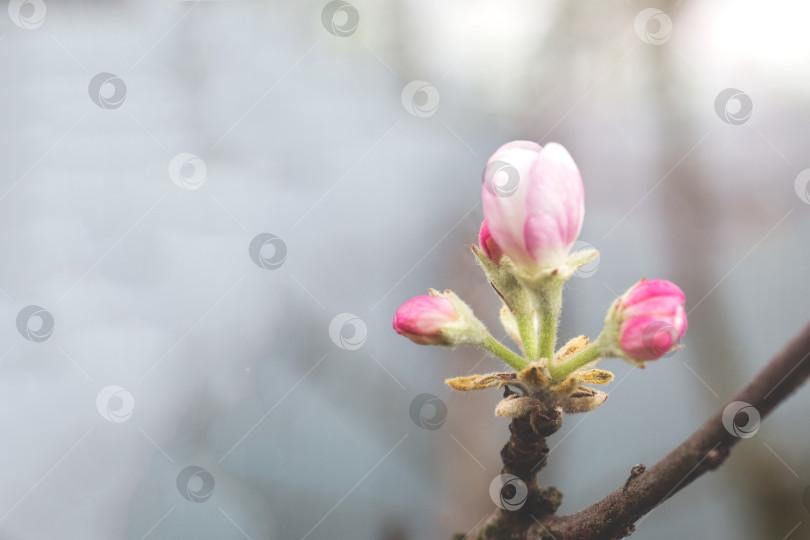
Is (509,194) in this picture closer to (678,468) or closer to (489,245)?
(489,245)

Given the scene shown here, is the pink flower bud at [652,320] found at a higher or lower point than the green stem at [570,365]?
higher

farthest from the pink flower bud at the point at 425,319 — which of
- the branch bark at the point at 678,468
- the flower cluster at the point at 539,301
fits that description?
the branch bark at the point at 678,468

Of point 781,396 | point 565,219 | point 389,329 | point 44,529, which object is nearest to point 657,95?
point 389,329

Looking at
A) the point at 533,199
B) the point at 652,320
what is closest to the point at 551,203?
the point at 533,199

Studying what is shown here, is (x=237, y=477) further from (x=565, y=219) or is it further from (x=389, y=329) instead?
(x=565, y=219)

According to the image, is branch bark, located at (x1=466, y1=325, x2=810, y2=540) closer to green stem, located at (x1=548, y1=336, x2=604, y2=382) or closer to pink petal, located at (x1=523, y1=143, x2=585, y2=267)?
green stem, located at (x1=548, y1=336, x2=604, y2=382)

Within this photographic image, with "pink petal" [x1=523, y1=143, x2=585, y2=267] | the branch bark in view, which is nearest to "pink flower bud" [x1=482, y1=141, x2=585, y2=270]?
"pink petal" [x1=523, y1=143, x2=585, y2=267]

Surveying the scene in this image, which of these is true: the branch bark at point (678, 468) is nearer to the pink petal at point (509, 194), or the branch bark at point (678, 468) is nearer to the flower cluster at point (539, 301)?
the flower cluster at point (539, 301)
